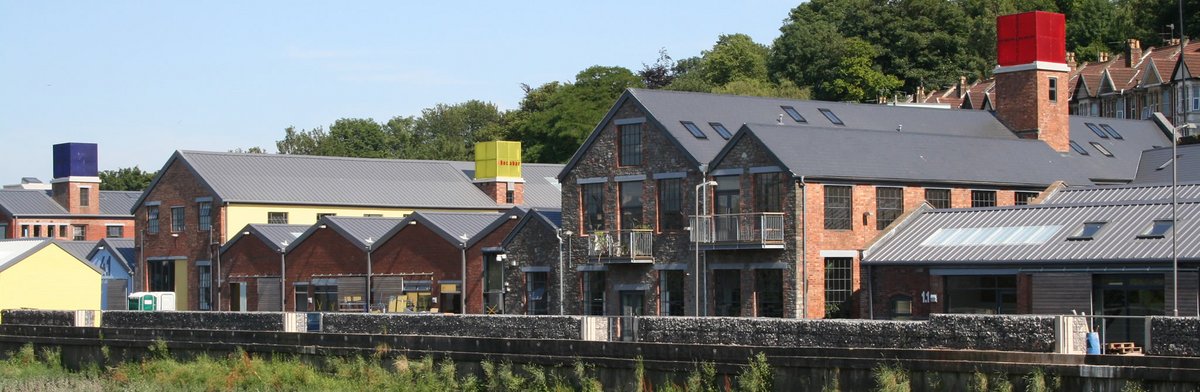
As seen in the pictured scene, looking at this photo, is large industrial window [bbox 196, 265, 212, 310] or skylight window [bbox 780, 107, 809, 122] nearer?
skylight window [bbox 780, 107, 809, 122]

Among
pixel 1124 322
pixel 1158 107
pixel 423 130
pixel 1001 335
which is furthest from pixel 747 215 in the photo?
pixel 423 130

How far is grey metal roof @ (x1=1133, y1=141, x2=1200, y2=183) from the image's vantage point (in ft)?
168

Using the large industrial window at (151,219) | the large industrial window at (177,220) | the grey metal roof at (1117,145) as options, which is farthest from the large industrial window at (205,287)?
the grey metal roof at (1117,145)

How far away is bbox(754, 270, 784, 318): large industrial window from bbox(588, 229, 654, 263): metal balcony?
13.6 ft

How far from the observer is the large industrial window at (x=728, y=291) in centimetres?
4606

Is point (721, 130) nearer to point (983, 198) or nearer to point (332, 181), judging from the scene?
point (983, 198)

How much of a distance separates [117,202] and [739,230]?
2395 inches

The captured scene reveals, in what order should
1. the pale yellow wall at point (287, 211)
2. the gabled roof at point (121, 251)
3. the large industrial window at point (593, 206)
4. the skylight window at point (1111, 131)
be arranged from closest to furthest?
1. the large industrial window at point (593, 206)
2. the skylight window at point (1111, 131)
3. the pale yellow wall at point (287, 211)
4. the gabled roof at point (121, 251)

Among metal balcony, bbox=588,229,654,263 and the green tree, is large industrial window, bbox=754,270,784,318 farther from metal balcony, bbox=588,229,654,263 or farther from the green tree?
the green tree

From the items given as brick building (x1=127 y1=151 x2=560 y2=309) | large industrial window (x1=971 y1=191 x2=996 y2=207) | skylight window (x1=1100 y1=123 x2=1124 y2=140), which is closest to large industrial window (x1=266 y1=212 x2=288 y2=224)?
brick building (x1=127 y1=151 x2=560 y2=309)

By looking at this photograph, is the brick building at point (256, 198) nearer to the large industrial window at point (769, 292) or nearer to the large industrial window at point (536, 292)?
the large industrial window at point (536, 292)

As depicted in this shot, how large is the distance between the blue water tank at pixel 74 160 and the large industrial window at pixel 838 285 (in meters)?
52.7

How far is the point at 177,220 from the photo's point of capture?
227 feet

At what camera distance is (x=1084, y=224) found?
4097cm
